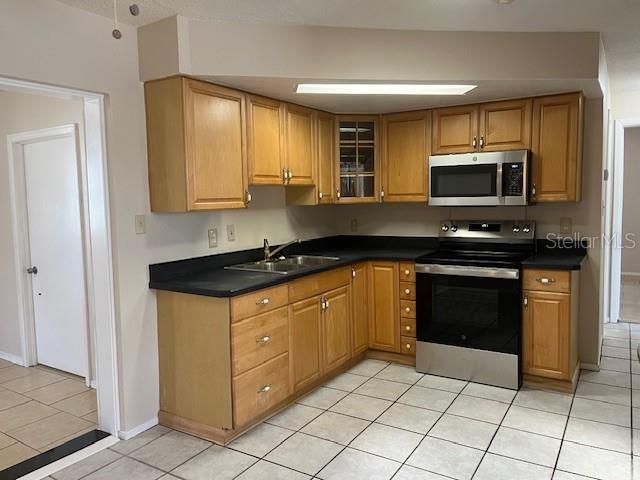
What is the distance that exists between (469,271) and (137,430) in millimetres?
2457

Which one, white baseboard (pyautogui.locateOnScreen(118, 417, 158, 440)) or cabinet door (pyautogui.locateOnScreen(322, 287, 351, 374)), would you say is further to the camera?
cabinet door (pyautogui.locateOnScreen(322, 287, 351, 374))

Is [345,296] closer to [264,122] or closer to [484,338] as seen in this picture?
[484,338]

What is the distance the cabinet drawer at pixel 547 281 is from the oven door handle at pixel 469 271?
0.32 feet

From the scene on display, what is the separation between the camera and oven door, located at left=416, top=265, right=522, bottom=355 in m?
3.47

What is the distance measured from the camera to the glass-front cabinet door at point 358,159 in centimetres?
420

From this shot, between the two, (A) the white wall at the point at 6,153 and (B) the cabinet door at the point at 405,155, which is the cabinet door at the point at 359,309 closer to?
(B) the cabinet door at the point at 405,155

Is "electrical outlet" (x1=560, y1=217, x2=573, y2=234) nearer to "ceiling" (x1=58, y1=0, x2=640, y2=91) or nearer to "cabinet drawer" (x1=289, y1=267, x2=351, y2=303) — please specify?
"ceiling" (x1=58, y1=0, x2=640, y2=91)

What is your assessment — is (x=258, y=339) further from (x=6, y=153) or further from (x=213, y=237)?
(x=6, y=153)

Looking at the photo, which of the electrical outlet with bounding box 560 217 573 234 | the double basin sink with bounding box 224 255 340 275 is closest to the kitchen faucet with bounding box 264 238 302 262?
the double basin sink with bounding box 224 255 340 275

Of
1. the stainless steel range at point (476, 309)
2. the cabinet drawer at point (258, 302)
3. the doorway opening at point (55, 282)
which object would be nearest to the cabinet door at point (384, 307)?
the stainless steel range at point (476, 309)

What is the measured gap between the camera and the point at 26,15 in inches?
91.7

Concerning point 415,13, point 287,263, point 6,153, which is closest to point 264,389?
point 287,263

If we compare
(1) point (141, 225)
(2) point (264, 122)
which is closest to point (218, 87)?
(2) point (264, 122)

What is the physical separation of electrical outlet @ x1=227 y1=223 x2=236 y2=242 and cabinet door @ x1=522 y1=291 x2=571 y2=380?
2.14 m
